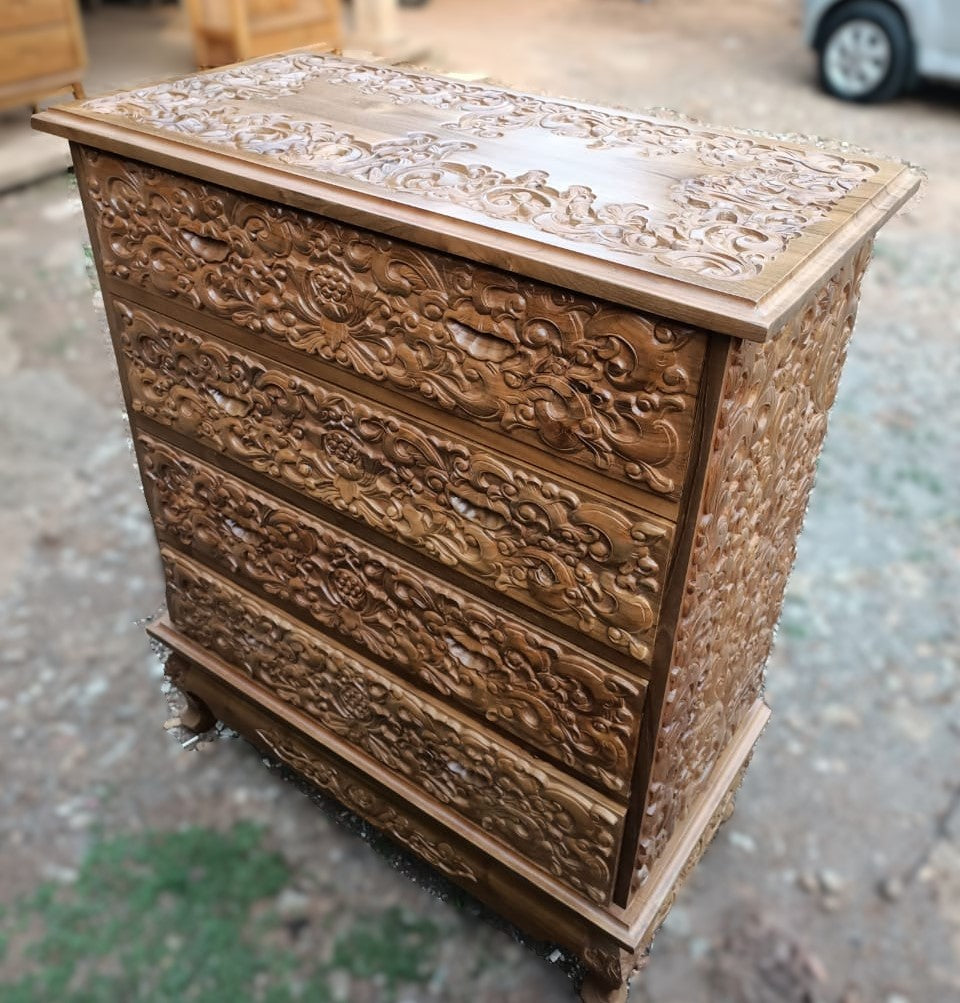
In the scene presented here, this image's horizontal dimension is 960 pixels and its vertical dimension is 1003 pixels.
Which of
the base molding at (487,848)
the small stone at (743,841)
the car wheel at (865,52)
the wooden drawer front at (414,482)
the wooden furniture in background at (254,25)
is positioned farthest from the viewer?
the car wheel at (865,52)

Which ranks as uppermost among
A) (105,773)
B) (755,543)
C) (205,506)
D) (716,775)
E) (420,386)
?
(420,386)

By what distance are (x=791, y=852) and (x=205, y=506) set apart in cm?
111

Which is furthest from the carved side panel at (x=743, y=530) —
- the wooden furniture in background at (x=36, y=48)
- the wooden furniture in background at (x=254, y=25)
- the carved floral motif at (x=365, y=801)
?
the wooden furniture in background at (x=36, y=48)

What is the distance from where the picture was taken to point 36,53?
4.31 m

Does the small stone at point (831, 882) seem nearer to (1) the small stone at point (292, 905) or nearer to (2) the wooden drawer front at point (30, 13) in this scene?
(1) the small stone at point (292, 905)

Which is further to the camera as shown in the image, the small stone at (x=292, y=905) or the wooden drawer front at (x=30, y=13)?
the wooden drawer front at (x=30, y=13)

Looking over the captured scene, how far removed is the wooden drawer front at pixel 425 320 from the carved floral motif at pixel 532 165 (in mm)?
62

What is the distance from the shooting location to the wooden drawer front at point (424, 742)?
1201 mm

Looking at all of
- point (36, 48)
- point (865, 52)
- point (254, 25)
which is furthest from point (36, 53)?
point (865, 52)

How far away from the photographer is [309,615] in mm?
1394

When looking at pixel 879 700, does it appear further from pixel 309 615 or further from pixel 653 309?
pixel 653 309

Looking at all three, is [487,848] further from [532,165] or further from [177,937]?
[532,165]

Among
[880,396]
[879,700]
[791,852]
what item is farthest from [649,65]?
[791,852]

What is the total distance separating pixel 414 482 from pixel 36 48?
420cm
